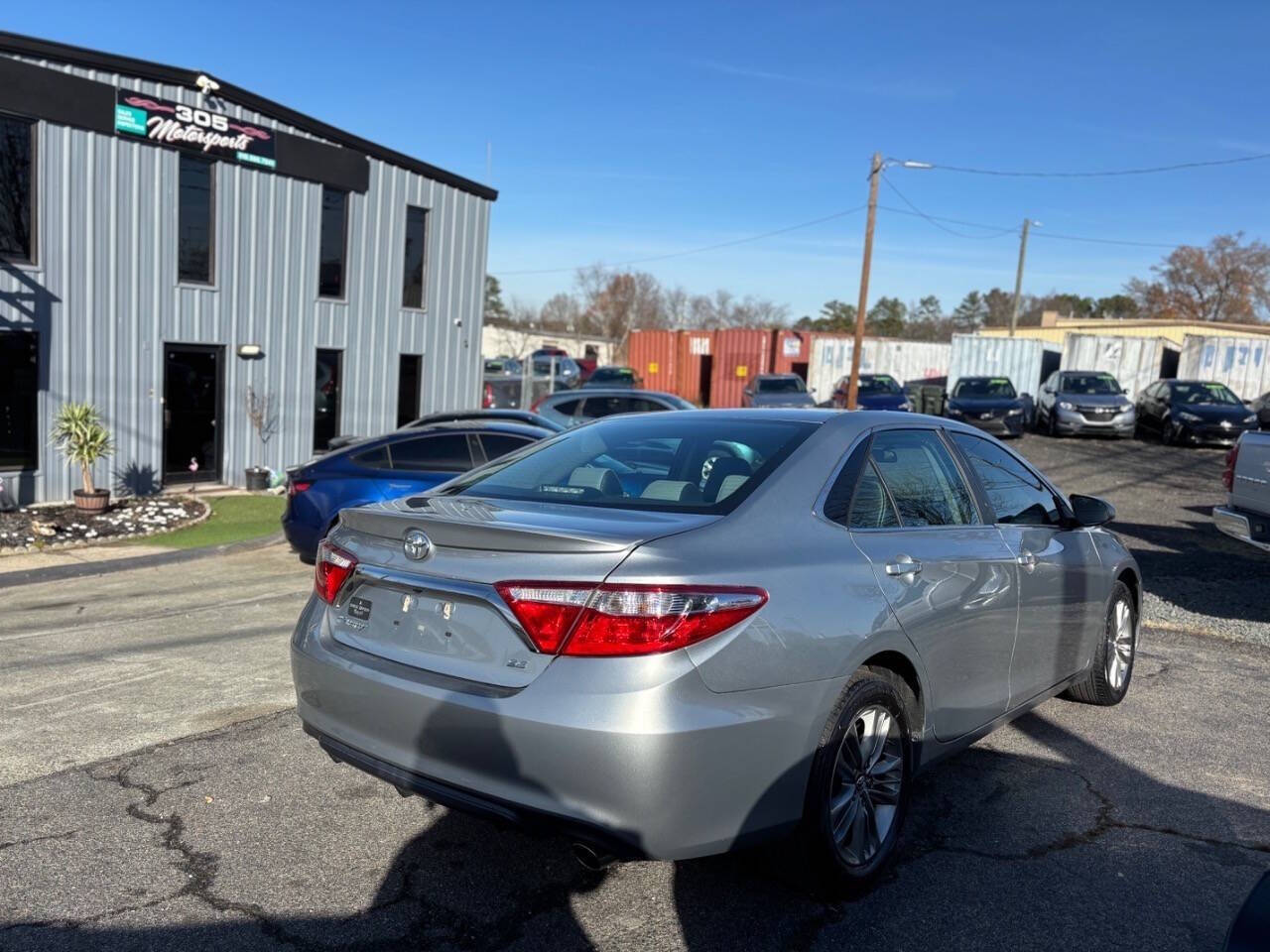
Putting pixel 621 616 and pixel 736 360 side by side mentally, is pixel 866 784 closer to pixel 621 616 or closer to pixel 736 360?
pixel 621 616

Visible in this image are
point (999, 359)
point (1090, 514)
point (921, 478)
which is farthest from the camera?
point (999, 359)

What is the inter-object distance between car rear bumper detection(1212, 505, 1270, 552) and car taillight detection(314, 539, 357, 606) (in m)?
7.31

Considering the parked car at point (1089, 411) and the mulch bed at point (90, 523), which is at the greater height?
the parked car at point (1089, 411)

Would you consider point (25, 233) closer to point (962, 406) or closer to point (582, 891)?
point (582, 891)

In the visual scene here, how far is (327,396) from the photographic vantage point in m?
18.0

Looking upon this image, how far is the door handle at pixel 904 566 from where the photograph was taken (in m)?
3.63

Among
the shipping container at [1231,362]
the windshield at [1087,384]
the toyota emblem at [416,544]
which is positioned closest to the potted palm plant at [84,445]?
the toyota emblem at [416,544]

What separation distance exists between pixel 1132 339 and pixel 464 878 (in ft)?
107

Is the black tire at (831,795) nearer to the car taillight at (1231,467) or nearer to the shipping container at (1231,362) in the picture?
the car taillight at (1231,467)

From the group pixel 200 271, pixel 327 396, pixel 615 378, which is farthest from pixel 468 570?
pixel 615 378

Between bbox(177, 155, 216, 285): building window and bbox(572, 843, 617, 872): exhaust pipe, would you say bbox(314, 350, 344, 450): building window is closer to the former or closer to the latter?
bbox(177, 155, 216, 285): building window

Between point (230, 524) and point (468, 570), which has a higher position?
point (468, 570)

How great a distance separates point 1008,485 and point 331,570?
10.1ft

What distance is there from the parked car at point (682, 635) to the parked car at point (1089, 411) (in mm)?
21136
